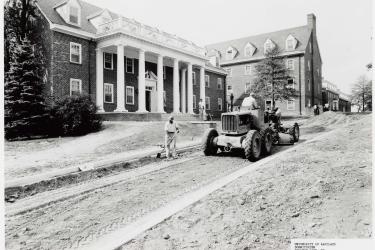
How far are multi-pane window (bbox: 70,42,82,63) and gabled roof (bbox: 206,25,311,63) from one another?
96.3ft

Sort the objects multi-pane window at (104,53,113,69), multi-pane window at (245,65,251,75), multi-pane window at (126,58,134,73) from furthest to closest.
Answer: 1. multi-pane window at (245,65,251,75)
2. multi-pane window at (126,58,134,73)
3. multi-pane window at (104,53,113,69)

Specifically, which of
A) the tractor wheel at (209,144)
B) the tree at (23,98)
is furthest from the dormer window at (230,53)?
the tractor wheel at (209,144)

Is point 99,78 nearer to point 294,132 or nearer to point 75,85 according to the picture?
point 75,85

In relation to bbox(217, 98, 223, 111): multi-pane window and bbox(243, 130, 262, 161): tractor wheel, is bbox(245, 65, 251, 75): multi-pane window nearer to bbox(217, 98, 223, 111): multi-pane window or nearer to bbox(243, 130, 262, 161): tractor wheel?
bbox(217, 98, 223, 111): multi-pane window

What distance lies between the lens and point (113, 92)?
23766mm

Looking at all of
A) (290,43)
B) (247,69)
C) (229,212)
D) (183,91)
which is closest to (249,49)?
(247,69)

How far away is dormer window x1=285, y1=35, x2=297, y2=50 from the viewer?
4217 cm

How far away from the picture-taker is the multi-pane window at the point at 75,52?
21266 millimetres

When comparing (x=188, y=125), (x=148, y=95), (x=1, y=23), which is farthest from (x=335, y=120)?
(x=1, y=23)

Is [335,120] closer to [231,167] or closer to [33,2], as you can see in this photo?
[231,167]

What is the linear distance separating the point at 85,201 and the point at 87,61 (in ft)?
58.4

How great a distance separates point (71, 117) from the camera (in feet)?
56.2

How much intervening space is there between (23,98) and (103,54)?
8.01 m

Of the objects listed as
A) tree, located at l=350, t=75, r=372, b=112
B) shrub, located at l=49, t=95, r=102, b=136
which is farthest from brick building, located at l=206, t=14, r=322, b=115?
shrub, located at l=49, t=95, r=102, b=136
